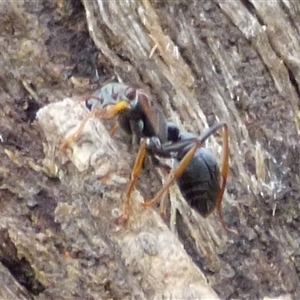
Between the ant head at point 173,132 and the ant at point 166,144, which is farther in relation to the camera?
the ant head at point 173,132

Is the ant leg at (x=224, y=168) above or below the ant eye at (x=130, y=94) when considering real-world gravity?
below

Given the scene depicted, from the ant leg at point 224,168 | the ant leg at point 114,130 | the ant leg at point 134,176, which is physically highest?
the ant leg at point 114,130

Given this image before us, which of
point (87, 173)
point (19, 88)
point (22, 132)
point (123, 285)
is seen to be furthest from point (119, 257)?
point (19, 88)

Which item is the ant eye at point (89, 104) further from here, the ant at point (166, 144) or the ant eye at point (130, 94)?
the ant eye at point (130, 94)

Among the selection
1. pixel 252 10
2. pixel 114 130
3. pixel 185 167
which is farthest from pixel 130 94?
pixel 252 10

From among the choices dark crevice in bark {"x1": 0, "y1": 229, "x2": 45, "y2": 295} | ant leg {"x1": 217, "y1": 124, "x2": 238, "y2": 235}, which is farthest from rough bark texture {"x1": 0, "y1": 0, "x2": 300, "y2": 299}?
ant leg {"x1": 217, "y1": 124, "x2": 238, "y2": 235}

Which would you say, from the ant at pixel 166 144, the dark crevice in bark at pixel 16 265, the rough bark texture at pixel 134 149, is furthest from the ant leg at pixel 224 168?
the dark crevice in bark at pixel 16 265

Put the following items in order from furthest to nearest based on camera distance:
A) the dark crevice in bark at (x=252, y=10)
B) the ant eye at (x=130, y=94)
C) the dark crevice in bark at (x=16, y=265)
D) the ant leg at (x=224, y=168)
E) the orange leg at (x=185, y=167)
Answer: the dark crevice in bark at (x=252, y=10), the ant eye at (x=130, y=94), the ant leg at (x=224, y=168), the orange leg at (x=185, y=167), the dark crevice in bark at (x=16, y=265)
